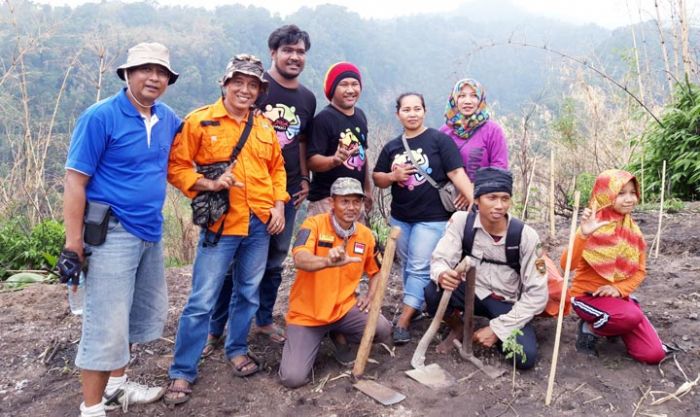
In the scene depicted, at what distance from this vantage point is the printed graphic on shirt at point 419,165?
3742 mm

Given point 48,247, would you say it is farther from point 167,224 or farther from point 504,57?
point 504,57

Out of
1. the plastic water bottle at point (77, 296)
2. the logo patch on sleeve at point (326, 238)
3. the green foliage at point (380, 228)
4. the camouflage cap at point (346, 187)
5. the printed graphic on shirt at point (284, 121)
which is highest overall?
the printed graphic on shirt at point (284, 121)

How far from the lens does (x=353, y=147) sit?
11.7 ft

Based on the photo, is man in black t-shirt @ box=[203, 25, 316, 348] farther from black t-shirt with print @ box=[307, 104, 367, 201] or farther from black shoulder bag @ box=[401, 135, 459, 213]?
black shoulder bag @ box=[401, 135, 459, 213]

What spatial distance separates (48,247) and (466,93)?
4884mm

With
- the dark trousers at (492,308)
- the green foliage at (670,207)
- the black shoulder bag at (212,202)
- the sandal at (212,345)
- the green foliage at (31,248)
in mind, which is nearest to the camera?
the black shoulder bag at (212,202)

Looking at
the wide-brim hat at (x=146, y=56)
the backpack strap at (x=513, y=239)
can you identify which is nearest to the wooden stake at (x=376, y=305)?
the backpack strap at (x=513, y=239)

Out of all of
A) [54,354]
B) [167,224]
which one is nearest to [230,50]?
[167,224]

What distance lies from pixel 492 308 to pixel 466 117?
1432 millimetres

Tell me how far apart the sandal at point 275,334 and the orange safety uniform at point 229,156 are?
3.82 ft

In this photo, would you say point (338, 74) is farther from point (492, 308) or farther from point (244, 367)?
point (244, 367)

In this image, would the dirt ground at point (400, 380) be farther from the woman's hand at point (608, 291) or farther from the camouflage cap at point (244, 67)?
the camouflage cap at point (244, 67)

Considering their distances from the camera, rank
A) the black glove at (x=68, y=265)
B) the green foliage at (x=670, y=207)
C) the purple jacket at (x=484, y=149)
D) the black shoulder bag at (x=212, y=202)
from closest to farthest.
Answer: the black glove at (x=68, y=265) → the black shoulder bag at (x=212, y=202) → the purple jacket at (x=484, y=149) → the green foliage at (x=670, y=207)

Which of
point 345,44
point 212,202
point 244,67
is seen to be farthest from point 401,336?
point 345,44
